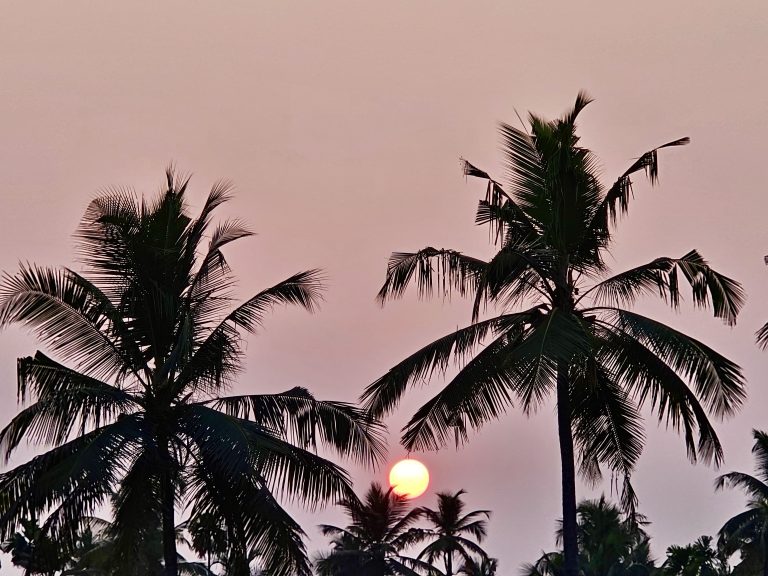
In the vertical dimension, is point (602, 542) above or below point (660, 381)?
above

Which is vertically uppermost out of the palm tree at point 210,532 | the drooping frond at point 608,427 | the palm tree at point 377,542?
the palm tree at point 377,542

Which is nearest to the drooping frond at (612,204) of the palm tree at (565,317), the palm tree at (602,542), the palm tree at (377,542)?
the palm tree at (565,317)

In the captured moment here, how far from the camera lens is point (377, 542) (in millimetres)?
53250

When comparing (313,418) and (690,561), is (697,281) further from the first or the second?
(690,561)

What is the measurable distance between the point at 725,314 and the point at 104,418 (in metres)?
10.7

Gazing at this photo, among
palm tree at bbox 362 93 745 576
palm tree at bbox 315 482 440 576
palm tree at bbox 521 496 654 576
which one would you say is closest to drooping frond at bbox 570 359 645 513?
palm tree at bbox 362 93 745 576

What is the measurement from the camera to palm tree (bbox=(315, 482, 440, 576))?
51.9 meters

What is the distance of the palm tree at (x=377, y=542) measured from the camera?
5194 cm

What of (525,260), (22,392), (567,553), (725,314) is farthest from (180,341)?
(725,314)

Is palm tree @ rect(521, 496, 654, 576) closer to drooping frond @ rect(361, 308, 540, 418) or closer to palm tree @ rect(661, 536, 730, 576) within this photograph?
palm tree @ rect(661, 536, 730, 576)

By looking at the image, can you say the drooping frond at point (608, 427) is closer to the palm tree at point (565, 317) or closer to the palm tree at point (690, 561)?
the palm tree at point (565, 317)

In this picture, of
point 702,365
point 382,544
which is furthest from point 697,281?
point 382,544

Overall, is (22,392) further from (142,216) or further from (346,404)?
(346,404)

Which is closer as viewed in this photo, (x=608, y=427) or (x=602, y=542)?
(x=608, y=427)
